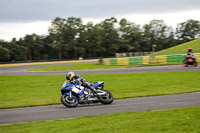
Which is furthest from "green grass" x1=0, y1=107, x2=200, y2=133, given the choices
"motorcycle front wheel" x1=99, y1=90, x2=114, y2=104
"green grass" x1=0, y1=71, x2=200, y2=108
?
"green grass" x1=0, y1=71, x2=200, y2=108

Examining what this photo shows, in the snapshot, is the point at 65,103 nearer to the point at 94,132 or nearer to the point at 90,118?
the point at 90,118

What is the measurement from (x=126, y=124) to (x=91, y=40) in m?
83.1

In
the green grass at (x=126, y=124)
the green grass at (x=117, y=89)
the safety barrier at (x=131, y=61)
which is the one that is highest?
the safety barrier at (x=131, y=61)

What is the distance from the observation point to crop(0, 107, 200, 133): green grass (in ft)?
20.3

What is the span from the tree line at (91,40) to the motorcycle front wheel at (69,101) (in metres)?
72.4

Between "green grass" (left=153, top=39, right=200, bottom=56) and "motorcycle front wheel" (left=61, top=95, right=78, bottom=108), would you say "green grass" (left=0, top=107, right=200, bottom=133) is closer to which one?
"motorcycle front wheel" (left=61, top=95, right=78, bottom=108)

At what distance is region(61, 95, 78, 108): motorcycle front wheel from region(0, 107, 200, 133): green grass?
7.38ft

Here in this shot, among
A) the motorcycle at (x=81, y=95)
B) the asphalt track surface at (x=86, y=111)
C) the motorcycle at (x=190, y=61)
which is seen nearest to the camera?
the asphalt track surface at (x=86, y=111)

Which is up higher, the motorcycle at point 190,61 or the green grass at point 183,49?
the green grass at point 183,49

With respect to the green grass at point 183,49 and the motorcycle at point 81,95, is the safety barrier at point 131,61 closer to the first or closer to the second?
the green grass at point 183,49

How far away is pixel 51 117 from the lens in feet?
27.5

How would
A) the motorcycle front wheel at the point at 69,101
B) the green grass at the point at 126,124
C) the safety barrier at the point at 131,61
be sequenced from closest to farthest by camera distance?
the green grass at the point at 126,124
the motorcycle front wheel at the point at 69,101
the safety barrier at the point at 131,61

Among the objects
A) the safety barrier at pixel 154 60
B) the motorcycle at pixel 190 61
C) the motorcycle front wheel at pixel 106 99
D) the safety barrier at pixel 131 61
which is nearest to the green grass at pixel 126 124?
the motorcycle front wheel at pixel 106 99

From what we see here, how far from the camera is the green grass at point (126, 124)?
618 cm
